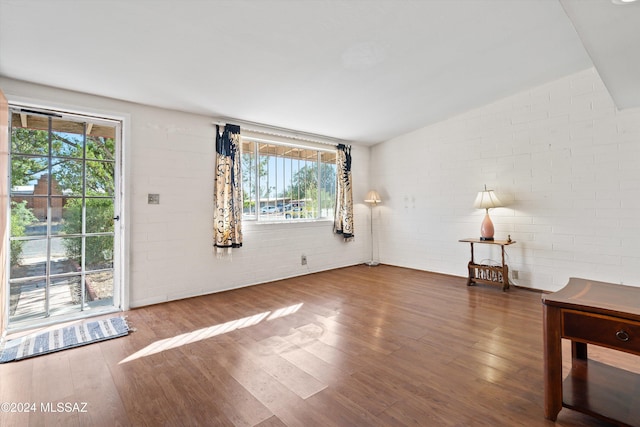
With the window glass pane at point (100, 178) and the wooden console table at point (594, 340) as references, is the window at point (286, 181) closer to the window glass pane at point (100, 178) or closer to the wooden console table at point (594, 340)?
the window glass pane at point (100, 178)

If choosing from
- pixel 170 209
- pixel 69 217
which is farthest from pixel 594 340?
pixel 69 217

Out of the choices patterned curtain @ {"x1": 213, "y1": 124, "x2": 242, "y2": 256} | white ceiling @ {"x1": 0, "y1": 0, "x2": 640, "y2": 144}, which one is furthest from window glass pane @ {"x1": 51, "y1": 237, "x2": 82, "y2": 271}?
white ceiling @ {"x1": 0, "y1": 0, "x2": 640, "y2": 144}

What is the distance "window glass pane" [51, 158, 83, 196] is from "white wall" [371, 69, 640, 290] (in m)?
4.85

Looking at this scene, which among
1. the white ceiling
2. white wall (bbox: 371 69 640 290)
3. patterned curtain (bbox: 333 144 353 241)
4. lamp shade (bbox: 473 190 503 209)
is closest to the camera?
the white ceiling

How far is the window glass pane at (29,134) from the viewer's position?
2.90 m

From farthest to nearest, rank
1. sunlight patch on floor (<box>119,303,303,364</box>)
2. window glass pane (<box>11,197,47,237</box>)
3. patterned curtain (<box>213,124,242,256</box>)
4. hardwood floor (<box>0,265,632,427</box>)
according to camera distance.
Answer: patterned curtain (<box>213,124,242,256</box>), window glass pane (<box>11,197,47,237</box>), sunlight patch on floor (<box>119,303,303,364</box>), hardwood floor (<box>0,265,632,427</box>)

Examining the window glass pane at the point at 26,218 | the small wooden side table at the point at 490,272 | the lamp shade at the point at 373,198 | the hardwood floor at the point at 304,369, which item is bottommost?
the hardwood floor at the point at 304,369

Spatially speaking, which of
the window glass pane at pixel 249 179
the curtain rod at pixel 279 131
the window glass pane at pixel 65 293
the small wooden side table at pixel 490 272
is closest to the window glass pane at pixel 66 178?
the window glass pane at pixel 65 293

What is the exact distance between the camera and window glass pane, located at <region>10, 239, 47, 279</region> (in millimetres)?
2879

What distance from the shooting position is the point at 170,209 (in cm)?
364

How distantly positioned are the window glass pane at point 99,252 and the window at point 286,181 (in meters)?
1.72

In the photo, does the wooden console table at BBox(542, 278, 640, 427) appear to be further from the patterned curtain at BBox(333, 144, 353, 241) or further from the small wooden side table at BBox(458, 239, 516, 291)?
the patterned curtain at BBox(333, 144, 353, 241)

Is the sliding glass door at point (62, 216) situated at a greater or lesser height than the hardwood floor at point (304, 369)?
greater

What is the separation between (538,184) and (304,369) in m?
3.93
